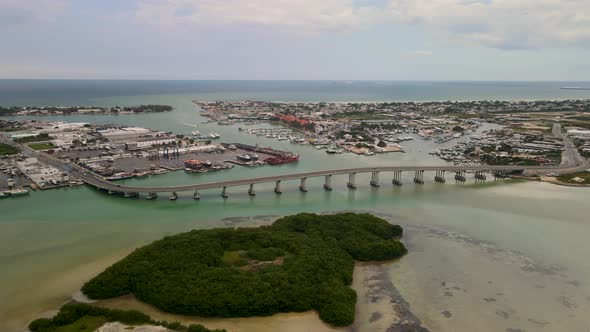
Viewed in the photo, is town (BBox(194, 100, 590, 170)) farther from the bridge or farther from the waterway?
the waterway

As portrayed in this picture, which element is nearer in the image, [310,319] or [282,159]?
[310,319]

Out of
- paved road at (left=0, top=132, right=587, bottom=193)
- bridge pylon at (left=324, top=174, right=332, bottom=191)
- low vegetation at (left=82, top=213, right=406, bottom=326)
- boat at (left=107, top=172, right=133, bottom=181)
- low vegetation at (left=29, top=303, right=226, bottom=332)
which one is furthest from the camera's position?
boat at (left=107, top=172, right=133, bottom=181)

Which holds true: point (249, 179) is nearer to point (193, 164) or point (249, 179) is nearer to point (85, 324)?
point (193, 164)

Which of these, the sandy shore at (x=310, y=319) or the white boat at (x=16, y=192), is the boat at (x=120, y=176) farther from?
the sandy shore at (x=310, y=319)

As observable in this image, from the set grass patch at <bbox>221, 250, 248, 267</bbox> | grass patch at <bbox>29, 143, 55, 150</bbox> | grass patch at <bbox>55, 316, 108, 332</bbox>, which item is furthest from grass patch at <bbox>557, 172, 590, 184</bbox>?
grass patch at <bbox>29, 143, 55, 150</bbox>

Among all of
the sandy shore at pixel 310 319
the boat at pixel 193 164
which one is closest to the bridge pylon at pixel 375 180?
the boat at pixel 193 164

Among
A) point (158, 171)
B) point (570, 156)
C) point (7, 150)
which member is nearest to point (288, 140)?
point (158, 171)

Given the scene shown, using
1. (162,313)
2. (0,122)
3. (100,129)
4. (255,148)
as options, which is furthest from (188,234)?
(0,122)
